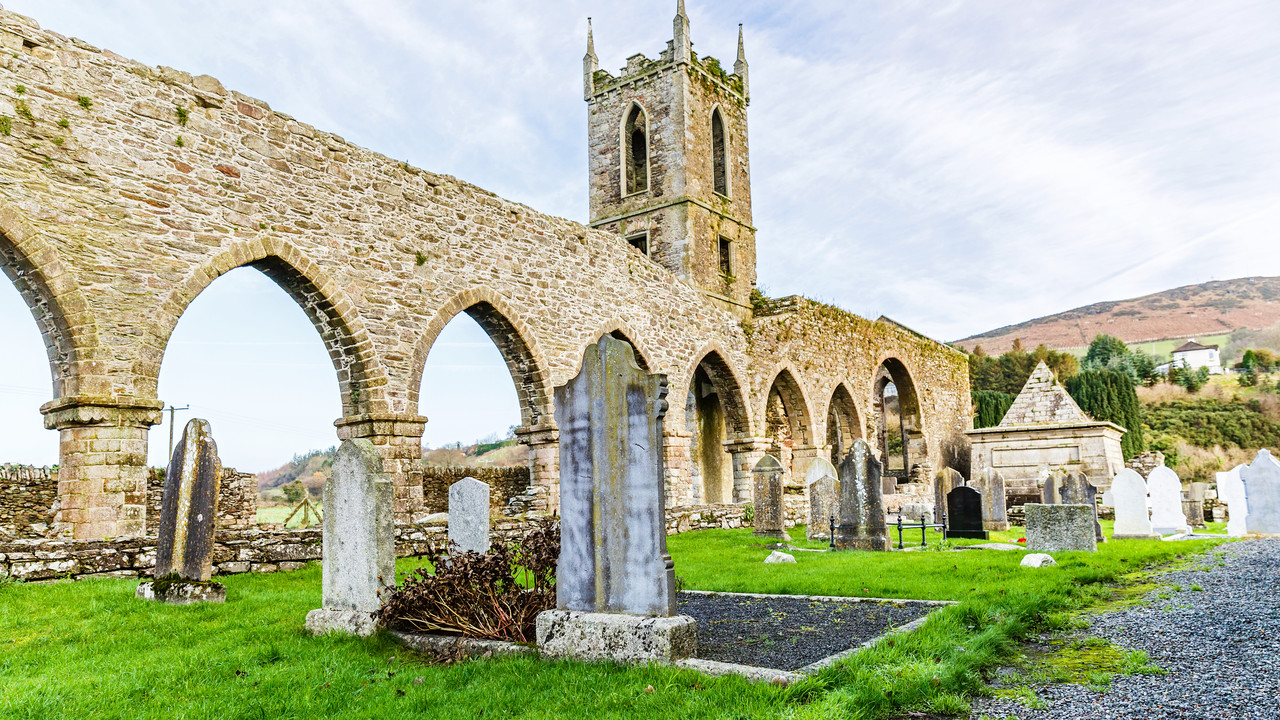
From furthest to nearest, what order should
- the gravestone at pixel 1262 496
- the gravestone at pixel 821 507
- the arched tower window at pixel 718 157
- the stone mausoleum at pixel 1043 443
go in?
the arched tower window at pixel 718 157 < the stone mausoleum at pixel 1043 443 < the gravestone at pixel 1262 496 < the gravestone at pixel 821 507

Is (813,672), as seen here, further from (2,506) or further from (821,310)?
(821,310)

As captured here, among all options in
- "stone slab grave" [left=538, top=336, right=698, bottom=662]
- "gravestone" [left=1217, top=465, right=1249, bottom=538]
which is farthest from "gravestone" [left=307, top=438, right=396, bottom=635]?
"gravestone" [left=1217, top=465, right=1249, bottom=538]

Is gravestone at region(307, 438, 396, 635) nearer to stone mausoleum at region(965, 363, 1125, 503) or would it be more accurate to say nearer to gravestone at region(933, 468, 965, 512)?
gravestone at region(933, 468, 965, 512)

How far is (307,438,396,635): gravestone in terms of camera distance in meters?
5.52

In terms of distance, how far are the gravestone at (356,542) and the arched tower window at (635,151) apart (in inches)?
678

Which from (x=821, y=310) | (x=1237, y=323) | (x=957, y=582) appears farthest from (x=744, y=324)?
(x=1237, y=323)

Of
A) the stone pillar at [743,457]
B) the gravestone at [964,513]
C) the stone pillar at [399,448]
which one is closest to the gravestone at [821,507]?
the gravestone at [964,513]

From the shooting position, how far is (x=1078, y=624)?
5.77 meters

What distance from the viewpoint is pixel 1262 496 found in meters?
13.0

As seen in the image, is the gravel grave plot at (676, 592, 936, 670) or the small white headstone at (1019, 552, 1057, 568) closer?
the gravel grave plot at (676, 592, 936, 670)

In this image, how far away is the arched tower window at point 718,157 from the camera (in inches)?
904

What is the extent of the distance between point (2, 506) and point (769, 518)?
12046 mm

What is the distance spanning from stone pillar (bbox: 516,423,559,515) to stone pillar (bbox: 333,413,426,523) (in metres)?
2.56

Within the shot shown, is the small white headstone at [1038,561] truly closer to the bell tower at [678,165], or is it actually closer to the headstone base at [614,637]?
the headstone base at [614,637]
